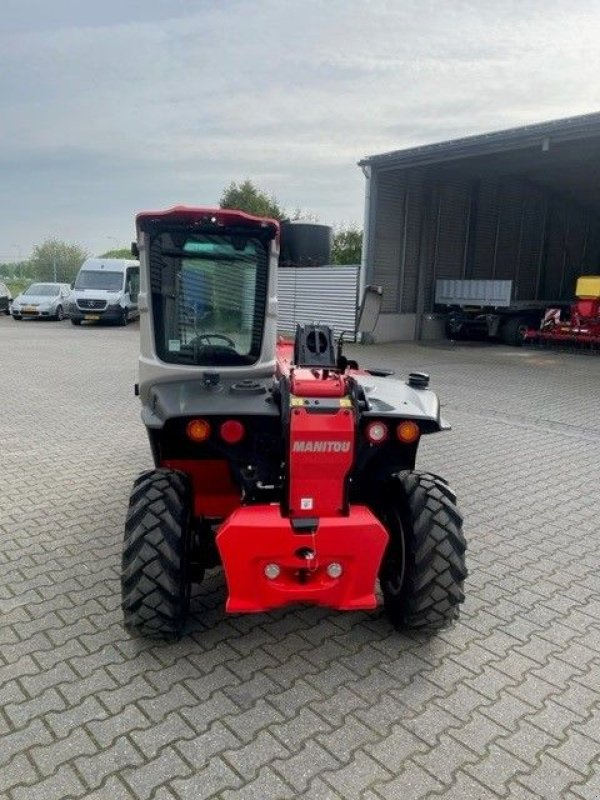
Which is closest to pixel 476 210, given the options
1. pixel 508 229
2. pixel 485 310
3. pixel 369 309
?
pixel 508 229

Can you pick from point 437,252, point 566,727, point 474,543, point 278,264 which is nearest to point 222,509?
point 278,264

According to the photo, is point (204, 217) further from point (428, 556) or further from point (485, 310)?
point (485, 310)

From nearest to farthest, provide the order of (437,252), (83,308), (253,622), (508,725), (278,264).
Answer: (508,725)
(253,622)
(278,264)
(437,252)
(83,308)

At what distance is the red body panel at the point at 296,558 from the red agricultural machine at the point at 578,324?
15.9 metres

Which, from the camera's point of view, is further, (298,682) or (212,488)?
(212,488)

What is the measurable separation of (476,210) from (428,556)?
18.1 metres

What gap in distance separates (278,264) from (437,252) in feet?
51.6

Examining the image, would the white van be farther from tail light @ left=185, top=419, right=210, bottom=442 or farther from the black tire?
tail light @ left=185, top=419, right=210, bottom=442

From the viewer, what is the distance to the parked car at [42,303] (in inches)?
914

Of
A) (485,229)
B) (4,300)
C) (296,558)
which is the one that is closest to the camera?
(296,558)

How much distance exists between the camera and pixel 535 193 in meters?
21.1

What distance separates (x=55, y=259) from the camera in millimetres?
48125

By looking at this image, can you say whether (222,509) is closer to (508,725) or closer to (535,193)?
(508,725)

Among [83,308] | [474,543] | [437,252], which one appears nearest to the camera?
[474,543]
